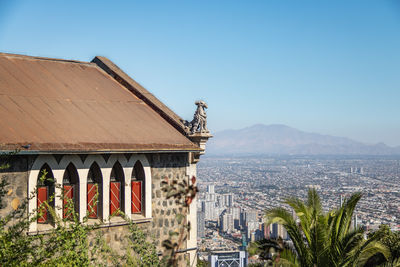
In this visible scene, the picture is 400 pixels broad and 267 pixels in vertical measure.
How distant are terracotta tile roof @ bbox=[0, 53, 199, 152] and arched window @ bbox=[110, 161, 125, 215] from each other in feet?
2.13

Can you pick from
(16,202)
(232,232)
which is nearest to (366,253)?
(16,202)

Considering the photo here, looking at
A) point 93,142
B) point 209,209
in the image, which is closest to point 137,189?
point 93,142

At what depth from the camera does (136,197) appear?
509 inches

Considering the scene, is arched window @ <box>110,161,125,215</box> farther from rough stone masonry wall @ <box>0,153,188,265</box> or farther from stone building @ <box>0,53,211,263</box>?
rough stone masonry wall @ <box>0,153,188,265</box>

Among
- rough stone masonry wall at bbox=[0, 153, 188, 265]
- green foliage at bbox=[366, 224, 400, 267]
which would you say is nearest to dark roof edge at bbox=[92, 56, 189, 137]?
rough stone masonry wall at bbox=[0, 153, 188, 265]

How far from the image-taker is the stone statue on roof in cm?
1397

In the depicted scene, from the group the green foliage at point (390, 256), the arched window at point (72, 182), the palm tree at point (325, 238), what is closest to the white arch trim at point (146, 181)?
the arched window at point (72, 182)

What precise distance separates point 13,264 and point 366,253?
18.9 feet

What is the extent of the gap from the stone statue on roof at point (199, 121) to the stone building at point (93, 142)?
25 millimetres

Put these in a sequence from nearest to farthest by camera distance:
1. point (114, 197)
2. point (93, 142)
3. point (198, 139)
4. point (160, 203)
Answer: point (93, 142) → point (114, 197) → point (160, 203) → point (198, 139)

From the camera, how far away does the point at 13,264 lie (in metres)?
7.71

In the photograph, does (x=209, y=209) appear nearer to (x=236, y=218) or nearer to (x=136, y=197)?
(x=236, y=218)

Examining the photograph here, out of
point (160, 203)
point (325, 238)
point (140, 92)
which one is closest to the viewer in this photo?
point (325, 238)

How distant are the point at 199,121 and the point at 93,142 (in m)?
3.04
